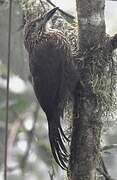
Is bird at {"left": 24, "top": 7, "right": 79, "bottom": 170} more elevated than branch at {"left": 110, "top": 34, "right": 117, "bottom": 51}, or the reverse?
branch at {"left": 110, "top": 34, "right": 117, "bottom": 51}

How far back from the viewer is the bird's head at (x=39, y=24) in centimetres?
283

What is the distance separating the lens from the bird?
2697 mm

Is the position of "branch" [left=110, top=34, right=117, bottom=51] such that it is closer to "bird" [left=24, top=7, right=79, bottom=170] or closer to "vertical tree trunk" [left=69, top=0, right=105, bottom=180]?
"vertical tree trunk" [left=69, top=0, right=105, bottom=180]

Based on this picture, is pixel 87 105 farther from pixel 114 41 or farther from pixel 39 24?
pixel 39 24

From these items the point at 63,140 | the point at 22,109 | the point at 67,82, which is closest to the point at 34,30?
the point at 67,82

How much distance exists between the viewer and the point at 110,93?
2.87 m

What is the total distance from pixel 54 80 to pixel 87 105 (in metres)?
0.19

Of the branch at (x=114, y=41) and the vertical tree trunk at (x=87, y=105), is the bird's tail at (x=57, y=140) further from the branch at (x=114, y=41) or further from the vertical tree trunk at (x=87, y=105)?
the branch at (x=114, y=41)

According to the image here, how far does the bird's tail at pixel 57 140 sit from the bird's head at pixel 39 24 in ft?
1.40

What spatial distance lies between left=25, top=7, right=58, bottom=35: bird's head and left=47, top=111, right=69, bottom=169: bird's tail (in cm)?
43

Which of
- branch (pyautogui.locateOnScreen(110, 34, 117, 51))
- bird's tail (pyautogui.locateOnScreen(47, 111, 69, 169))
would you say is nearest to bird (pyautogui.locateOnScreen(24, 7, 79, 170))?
bird's tail (pyautogui.locateOnScreen(47, 111, 69, 169))

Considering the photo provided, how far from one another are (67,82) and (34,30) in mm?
336

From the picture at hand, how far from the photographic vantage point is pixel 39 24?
2.86 metres

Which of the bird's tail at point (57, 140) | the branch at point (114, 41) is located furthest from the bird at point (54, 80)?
the branch at point (114, 41)
